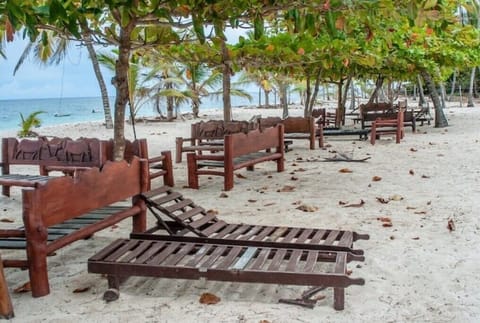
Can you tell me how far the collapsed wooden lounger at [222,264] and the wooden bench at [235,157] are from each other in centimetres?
314

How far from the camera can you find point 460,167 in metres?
7.79

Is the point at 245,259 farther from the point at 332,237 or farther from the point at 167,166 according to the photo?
the point at 167,166

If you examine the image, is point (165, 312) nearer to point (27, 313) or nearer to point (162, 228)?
point (27, 313)

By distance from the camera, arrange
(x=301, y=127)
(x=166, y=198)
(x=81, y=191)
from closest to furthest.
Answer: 1. (x=81, y=191)
2. (x=166, y=198)
3. (x=301, y=127)

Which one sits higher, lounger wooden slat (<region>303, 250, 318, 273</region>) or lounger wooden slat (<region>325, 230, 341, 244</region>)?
lounger wooden slat (<region>303, 250, 318, 273</region>)

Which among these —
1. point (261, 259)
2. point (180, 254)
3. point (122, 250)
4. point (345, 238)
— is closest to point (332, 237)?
point (345, 238)

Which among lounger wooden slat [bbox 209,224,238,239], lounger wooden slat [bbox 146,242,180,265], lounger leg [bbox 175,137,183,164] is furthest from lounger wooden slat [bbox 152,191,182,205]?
lounger leg [bbox 175,137,183,164]

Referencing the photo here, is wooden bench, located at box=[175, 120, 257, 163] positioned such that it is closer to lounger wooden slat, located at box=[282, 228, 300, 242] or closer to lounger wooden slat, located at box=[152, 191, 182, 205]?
lounger wooden slat, located at box=[152, 191, 182, 205]

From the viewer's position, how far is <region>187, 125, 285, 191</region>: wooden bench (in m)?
6.66

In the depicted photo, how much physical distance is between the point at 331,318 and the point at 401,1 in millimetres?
2617

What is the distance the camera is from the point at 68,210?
3.33 metres

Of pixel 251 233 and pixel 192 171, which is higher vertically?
pixel 192 171

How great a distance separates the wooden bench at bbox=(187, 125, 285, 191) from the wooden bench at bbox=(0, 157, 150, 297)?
2437 mm

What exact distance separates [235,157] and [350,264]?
355 centimetres
